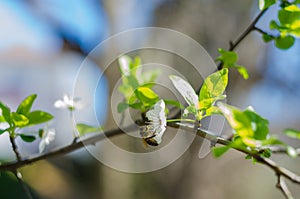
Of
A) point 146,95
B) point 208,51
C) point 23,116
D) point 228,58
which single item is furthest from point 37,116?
point 208,51

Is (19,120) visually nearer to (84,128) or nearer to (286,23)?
(84,128)

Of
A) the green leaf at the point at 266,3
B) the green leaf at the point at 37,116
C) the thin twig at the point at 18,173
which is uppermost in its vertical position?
the green leaf at the point at 266,3

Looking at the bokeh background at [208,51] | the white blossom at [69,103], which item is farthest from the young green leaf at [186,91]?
the bokeh background at [208,51]

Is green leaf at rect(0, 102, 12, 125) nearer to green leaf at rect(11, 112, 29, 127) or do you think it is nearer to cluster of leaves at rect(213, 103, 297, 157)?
green leaf at rect(11, 112, 29, 127)

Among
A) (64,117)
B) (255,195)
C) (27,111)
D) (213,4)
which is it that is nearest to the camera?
(27,111)

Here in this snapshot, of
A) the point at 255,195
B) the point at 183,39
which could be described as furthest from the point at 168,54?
the point at 255,195

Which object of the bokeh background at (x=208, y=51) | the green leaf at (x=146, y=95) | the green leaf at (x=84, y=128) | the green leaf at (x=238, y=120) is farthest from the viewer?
the bokeh background at (x=208, y=51)

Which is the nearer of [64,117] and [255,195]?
[64,117]

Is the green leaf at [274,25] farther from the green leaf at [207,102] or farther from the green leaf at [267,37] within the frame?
the green leaf at [207,102]

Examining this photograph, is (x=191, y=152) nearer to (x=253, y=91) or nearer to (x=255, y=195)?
(x=253, y=91)
